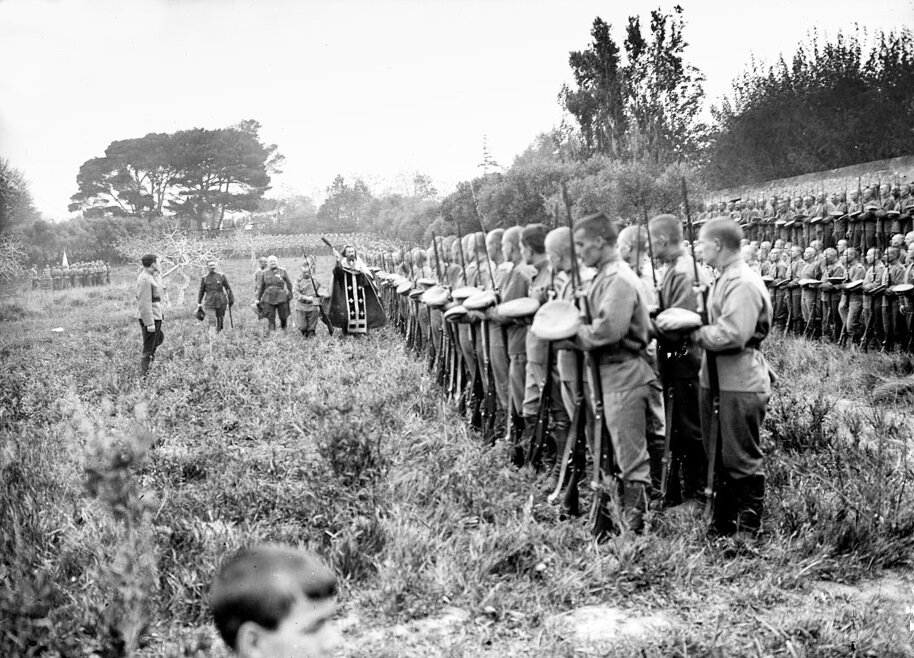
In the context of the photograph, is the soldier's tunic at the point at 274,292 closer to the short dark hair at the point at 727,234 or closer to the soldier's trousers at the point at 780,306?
the soldier's trousers at the point at 780,306

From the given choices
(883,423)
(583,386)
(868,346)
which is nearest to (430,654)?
(583,386)

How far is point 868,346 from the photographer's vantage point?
37.0 feet

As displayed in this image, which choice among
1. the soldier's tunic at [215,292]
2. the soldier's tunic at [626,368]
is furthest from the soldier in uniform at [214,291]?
the soldier's tunic at [626,368]

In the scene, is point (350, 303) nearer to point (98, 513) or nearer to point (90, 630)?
point (98, 513)

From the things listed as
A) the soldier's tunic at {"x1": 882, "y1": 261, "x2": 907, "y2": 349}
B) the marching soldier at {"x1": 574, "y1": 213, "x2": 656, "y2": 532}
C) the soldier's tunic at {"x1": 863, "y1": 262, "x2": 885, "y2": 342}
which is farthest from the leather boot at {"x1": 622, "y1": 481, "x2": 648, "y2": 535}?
the soldier's tunic at {"x1": 863, "y1": 262, "x2": 885, "y2": 342}

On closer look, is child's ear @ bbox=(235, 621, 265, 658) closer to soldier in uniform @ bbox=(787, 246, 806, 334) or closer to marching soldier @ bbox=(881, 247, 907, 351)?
marching soldier @ bbox=(881, 247, 907, 351)

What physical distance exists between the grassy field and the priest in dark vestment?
618 centimetres

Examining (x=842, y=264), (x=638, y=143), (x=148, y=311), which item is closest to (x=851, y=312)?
(x=842, y=264)

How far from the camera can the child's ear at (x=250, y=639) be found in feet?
5.00

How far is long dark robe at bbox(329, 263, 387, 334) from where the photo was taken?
13352 millimetres

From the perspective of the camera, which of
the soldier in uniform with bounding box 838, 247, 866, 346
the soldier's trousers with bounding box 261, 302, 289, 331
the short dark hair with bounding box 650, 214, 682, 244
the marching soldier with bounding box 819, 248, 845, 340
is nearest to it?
the short dark hair with bounding box 650, 214, 682, 244

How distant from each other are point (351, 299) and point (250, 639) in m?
12.0

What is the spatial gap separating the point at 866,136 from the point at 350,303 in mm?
14362

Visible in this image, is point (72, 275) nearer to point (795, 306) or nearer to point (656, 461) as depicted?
point (795, 306)
